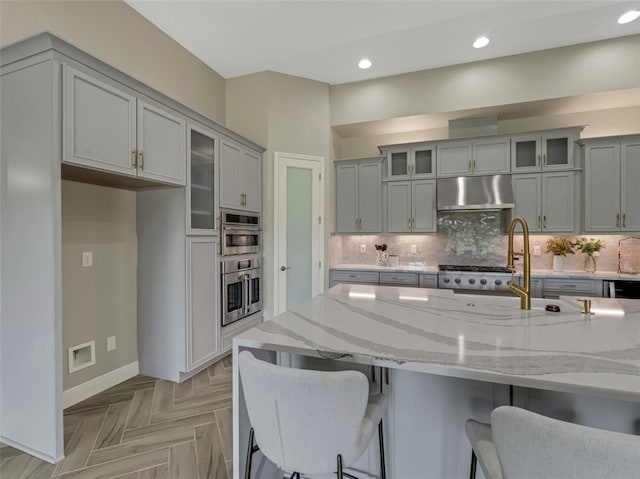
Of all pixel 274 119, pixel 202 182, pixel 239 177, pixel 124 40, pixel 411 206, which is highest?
pixel 124 40

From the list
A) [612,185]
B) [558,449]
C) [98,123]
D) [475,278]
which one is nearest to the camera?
[558,449]

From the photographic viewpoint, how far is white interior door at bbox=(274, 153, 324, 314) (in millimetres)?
3840

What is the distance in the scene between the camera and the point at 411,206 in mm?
4047

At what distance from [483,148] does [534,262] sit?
5.14ft

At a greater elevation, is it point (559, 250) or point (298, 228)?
point (298, 228)

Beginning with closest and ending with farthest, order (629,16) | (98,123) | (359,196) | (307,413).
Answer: (307,413) < (98,123) < (629,16) < (359,196)

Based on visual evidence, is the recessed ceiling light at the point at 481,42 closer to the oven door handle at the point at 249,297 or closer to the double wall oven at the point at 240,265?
the double wall oven at the point at 240,265

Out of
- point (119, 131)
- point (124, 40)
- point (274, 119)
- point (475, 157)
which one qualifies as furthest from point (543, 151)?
point (124, 40)

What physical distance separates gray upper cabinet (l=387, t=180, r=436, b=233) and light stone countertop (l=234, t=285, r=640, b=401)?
2.22m

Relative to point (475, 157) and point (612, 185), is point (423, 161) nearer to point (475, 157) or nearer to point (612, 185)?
point (475, 157)

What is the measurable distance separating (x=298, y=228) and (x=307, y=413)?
10.2ft

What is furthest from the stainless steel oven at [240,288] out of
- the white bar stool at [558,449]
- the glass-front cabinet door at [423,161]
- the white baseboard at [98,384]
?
the white bar stool at [558,449]

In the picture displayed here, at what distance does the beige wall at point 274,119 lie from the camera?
12.5 ft

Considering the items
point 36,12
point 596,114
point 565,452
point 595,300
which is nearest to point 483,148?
point 596,114
